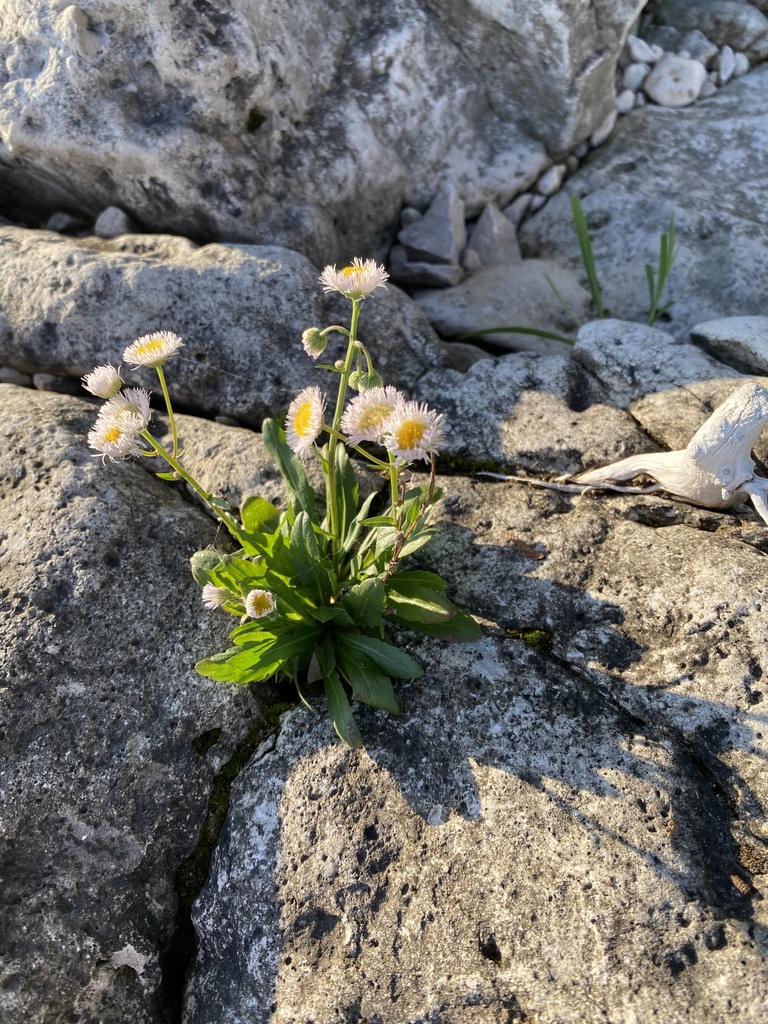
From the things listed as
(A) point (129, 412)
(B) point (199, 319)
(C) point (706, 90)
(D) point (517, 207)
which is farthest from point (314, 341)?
(C) point (706, 90)

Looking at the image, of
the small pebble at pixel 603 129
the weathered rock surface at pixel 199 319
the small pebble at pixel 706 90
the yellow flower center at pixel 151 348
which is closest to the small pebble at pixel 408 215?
the weathered rock surface at pixel 199 319

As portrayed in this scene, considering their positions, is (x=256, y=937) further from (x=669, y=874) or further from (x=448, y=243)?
(x=448, y=243)

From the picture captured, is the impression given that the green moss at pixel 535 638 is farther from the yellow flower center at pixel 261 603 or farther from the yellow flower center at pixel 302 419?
the yellow flower center at pixel 302 419

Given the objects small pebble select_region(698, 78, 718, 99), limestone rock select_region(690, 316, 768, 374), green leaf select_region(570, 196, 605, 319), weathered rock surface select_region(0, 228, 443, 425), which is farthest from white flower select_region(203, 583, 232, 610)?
small pebble select_region(698, 78, 718, 99)

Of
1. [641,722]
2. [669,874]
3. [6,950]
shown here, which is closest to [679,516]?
[641,722]

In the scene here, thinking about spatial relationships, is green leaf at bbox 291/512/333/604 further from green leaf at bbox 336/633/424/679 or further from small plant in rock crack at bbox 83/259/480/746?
green leaf at bbox 336/633/424/679

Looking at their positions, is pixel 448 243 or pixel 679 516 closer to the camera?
pixel 679 516
